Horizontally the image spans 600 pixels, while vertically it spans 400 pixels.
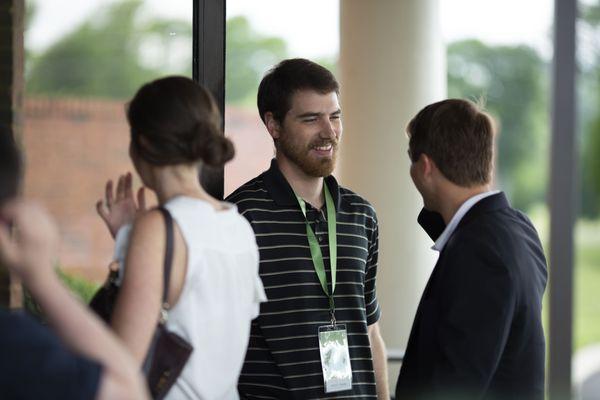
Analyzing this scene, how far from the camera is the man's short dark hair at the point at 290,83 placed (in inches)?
115

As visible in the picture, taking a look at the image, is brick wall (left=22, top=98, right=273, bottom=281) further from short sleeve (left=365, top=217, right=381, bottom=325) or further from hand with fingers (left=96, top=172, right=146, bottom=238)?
hand with fingers (left=96, top=172, right=146, bottom=238)

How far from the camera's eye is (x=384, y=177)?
18.1 ft

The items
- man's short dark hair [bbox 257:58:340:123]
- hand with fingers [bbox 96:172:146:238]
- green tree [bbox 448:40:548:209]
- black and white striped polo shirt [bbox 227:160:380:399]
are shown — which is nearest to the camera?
hand with fingers [bbox 96:172:146:238]

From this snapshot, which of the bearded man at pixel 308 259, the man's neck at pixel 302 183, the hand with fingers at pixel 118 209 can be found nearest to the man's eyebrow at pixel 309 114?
the bearded man at pixel 308 259

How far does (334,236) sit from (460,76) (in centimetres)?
2079

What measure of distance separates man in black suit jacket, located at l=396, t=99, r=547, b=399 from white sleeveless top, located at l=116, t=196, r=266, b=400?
25.4 inches

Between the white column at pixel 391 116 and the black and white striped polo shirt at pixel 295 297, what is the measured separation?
2615 millimetres

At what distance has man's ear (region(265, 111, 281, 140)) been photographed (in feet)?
9.69

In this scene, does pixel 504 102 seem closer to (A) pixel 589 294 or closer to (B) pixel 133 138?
(A) pixel 589 294

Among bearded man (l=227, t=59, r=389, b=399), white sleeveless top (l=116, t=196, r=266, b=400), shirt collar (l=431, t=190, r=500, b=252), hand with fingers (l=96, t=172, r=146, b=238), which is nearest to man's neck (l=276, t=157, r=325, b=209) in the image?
bearded man (l=227, t=59, r=389, b=399)

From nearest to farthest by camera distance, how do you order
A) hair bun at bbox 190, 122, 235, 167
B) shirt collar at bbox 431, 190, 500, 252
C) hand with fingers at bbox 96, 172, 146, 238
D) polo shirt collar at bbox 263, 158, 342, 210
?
hair bun at bbox 190, 122, 235, 167 → hand with fingers at bbox 96, 172, 146, 238 → shirt collar at bbox 431, 190, 500, 252 → polo shirt collar at bbox 263, 158, 342, 210

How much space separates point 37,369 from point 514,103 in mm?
23834

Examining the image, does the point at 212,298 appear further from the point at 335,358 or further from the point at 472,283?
the point at 335,358

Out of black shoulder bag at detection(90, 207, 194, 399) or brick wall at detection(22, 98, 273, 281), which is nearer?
black shoulder bag at detection(90, 207, 194, 399)
